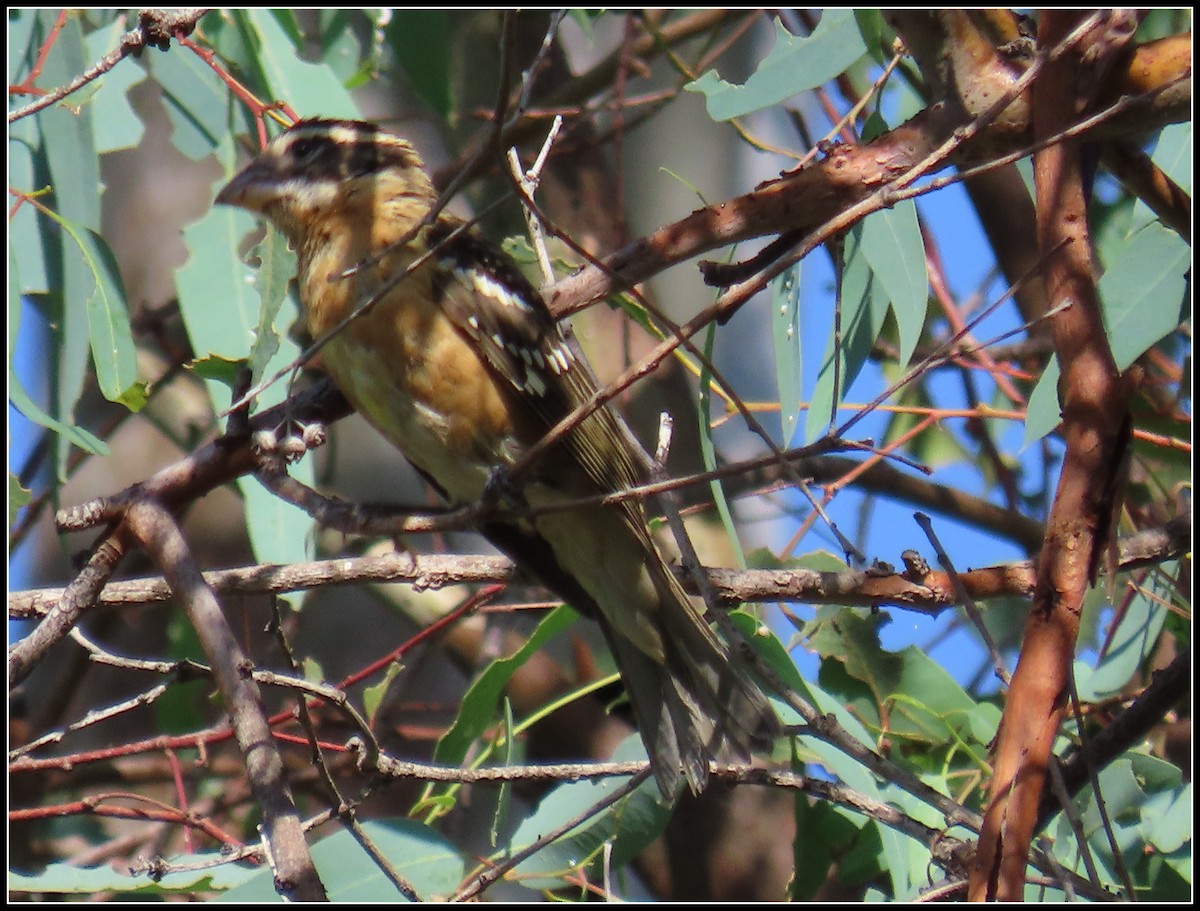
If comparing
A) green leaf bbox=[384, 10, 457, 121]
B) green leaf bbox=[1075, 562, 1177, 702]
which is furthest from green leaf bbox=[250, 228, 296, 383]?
green leaf bbox=[1075, 562, 1177, 702]


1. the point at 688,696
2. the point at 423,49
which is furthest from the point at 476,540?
the point at 688,696

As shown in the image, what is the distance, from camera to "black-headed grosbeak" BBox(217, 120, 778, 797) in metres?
2.57

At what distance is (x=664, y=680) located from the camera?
276cm

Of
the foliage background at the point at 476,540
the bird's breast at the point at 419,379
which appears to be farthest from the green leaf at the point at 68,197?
the bird's breast at the point at 419,379

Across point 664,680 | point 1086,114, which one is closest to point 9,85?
point 664,680

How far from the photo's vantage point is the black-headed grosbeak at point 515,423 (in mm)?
2570

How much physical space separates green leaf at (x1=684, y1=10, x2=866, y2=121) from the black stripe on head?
31.3 inches

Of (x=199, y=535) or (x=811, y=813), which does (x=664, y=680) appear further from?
(x=199, y=535)

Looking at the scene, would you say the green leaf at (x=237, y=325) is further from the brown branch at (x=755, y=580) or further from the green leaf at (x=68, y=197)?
the brown branch at (x=755, y=580)

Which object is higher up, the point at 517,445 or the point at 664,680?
the point at 517,445

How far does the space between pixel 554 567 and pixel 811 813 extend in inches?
33.8

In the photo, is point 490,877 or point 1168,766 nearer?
point 490,877

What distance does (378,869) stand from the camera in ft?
8.24

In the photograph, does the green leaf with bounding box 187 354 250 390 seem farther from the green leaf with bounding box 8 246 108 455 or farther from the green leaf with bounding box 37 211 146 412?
the green leaf with bounding box 8 246 108 455
